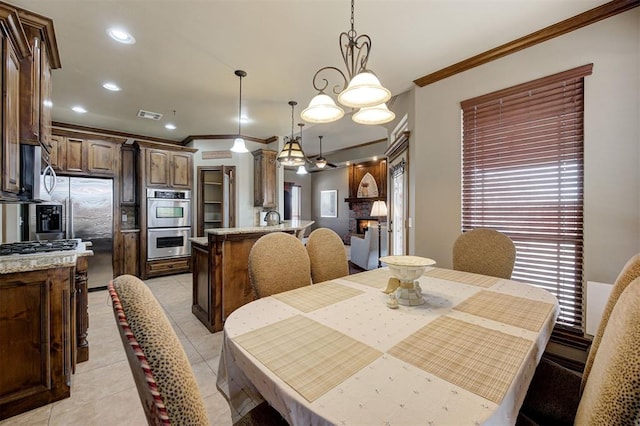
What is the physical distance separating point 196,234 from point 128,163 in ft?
5.64

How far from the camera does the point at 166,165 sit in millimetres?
4949

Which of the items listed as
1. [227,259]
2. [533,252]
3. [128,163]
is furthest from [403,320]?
[128,163]

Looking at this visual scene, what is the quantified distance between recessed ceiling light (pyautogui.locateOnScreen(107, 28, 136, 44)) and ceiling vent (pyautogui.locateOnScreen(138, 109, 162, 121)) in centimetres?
188

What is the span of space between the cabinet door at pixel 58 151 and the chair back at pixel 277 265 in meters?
4.18

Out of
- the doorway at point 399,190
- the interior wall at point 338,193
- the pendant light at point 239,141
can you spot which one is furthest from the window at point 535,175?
the interior wall at point 338,193

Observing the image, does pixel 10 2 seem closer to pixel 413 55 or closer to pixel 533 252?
pixel 413 55

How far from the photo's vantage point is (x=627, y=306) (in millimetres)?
601

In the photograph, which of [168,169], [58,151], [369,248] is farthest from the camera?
[369,248]

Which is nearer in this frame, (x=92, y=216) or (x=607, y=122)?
(x=607, y=122)

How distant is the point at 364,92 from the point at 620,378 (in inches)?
60.2

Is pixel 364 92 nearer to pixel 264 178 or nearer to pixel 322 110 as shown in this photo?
pixel 322 110

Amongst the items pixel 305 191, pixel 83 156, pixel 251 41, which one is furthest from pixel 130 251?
pixel 305 191

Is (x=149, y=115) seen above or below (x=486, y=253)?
above

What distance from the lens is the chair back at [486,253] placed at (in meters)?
2.04
